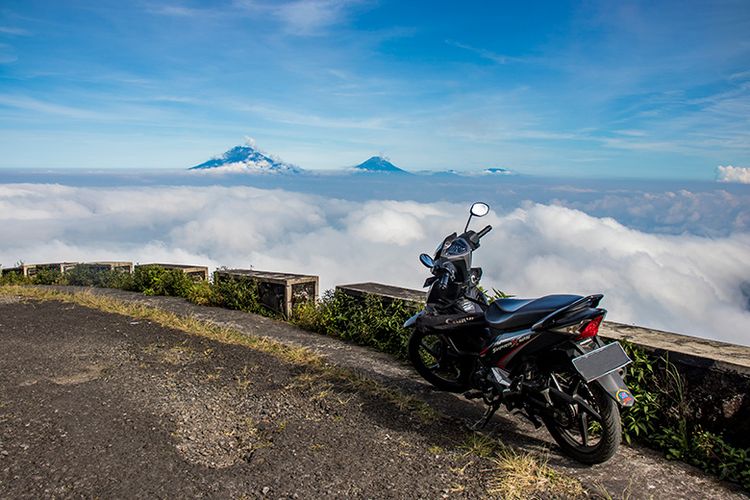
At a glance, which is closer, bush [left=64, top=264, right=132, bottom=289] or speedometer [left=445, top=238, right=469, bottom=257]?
speedometer [left=445, top=238, right=469, bottom=257]

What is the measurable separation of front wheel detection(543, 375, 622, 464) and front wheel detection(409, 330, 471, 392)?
106 cm

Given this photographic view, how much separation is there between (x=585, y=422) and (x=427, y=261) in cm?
195

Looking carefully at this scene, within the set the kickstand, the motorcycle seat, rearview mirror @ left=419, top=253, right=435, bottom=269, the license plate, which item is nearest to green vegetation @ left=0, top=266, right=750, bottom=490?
the license plate

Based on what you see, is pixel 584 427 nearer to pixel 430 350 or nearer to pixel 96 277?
pixel 430 350

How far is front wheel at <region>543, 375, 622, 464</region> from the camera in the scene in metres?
3.67

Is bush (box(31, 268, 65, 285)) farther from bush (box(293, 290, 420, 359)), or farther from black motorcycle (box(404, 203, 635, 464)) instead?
black motorcycle (box(404, 203, 635, 464))

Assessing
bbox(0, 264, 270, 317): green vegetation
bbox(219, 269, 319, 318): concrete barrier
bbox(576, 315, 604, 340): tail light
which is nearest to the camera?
bbox(576, 315, 604, 340): tail light

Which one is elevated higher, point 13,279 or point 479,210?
point 479,210

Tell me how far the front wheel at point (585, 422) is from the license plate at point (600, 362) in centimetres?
15

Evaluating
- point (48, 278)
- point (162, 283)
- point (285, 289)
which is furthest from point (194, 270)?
point (48, 278)

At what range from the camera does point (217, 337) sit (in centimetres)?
672

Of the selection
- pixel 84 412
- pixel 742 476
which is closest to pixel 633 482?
pixel 742 476

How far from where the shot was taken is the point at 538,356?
402 cm

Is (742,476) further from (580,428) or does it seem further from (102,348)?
(102,348)
